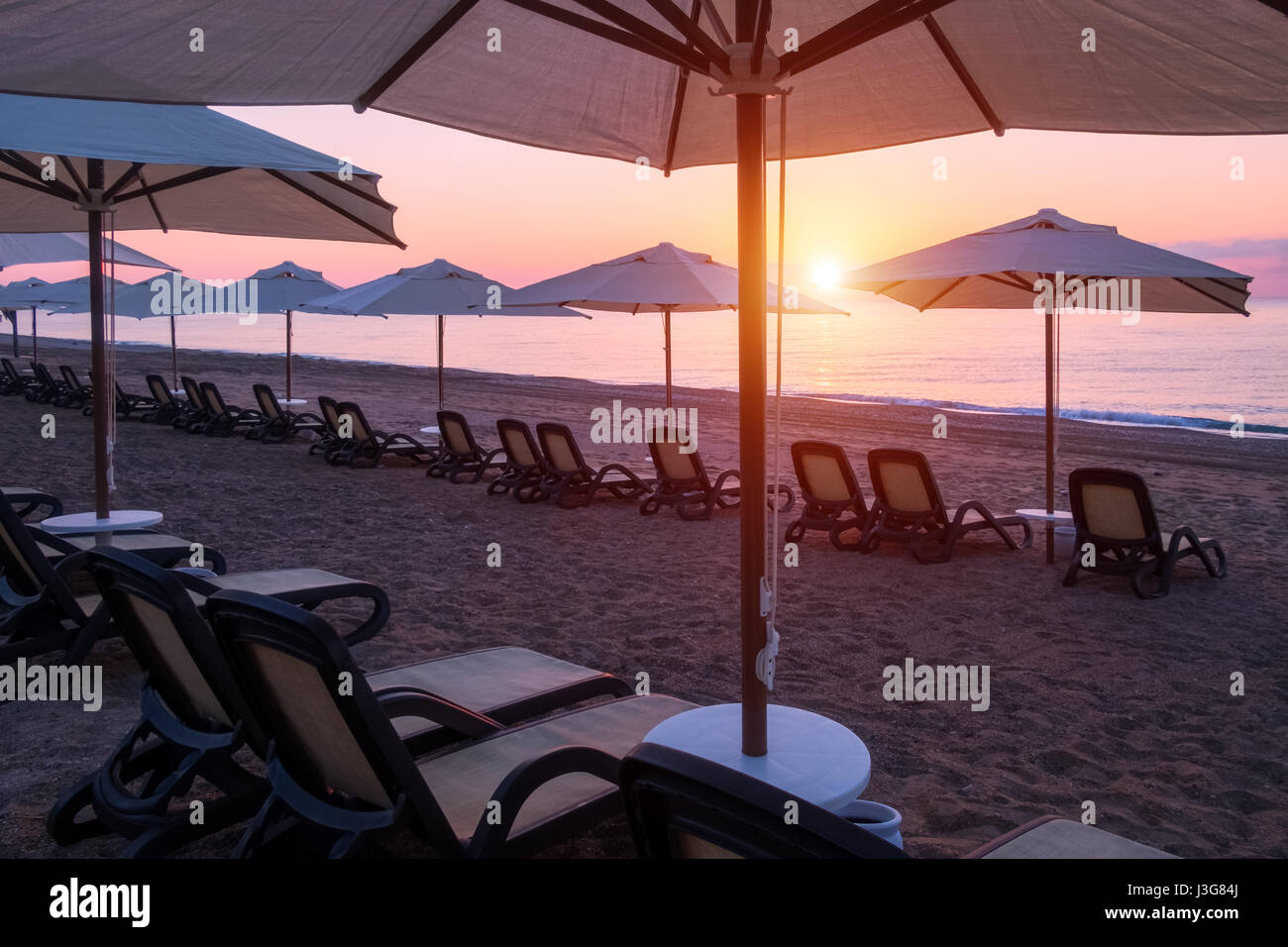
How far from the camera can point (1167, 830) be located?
3.40 metres

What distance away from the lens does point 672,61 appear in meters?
2.64

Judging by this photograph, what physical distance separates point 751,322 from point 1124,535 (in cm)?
552

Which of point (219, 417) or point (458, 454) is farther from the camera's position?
point (219, 417)

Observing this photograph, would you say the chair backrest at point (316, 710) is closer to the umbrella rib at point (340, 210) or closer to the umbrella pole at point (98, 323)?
the umbrella rib at point (340, 210)

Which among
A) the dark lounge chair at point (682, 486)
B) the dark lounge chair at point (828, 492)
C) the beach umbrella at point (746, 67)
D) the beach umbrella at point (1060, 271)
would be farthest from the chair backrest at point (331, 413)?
the beach umbrella at point (746, 67)

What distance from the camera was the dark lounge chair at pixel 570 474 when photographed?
1004 cm

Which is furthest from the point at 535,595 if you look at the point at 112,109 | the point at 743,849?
the point at 743,849

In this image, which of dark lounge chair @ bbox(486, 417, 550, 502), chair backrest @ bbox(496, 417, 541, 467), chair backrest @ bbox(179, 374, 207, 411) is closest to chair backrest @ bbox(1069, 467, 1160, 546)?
dark lounge chair @ bbox(486, 417, 550, 502)

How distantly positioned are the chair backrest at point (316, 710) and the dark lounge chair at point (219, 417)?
13.6 meters

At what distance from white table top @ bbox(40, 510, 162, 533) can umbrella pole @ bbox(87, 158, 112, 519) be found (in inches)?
5.1

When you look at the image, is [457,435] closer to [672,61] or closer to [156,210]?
[156,210]

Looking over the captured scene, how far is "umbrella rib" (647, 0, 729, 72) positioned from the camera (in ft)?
7.95

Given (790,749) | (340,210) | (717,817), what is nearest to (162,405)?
(340,210)
